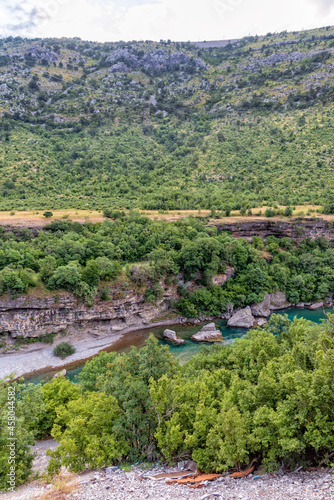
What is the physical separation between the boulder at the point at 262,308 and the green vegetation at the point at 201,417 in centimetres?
Answer: 2802

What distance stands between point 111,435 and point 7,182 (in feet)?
209

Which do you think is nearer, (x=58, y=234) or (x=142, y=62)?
(x=58, y=234)

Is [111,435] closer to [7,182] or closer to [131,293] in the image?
[131,293]

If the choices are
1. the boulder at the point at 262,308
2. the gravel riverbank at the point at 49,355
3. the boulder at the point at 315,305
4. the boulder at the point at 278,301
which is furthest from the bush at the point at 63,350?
the boulder at the point at 315,305

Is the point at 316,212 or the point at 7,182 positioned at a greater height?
the point at 7,182

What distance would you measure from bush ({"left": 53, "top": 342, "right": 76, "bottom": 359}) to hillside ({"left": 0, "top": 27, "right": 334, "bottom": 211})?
31.0 metres

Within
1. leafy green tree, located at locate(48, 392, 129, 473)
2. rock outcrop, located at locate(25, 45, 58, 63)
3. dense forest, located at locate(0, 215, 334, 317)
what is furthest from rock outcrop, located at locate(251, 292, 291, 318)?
rock outcrop, located at locate(25, 45, 58, 63)

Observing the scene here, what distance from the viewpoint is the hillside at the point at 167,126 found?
6788 cm

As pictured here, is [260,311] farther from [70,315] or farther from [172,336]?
[70,315]

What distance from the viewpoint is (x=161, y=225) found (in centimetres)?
5059

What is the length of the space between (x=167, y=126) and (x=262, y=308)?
293 ft

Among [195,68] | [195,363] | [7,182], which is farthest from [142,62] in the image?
[195,363]

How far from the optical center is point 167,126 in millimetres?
110375

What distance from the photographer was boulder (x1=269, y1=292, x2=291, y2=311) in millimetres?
47906
